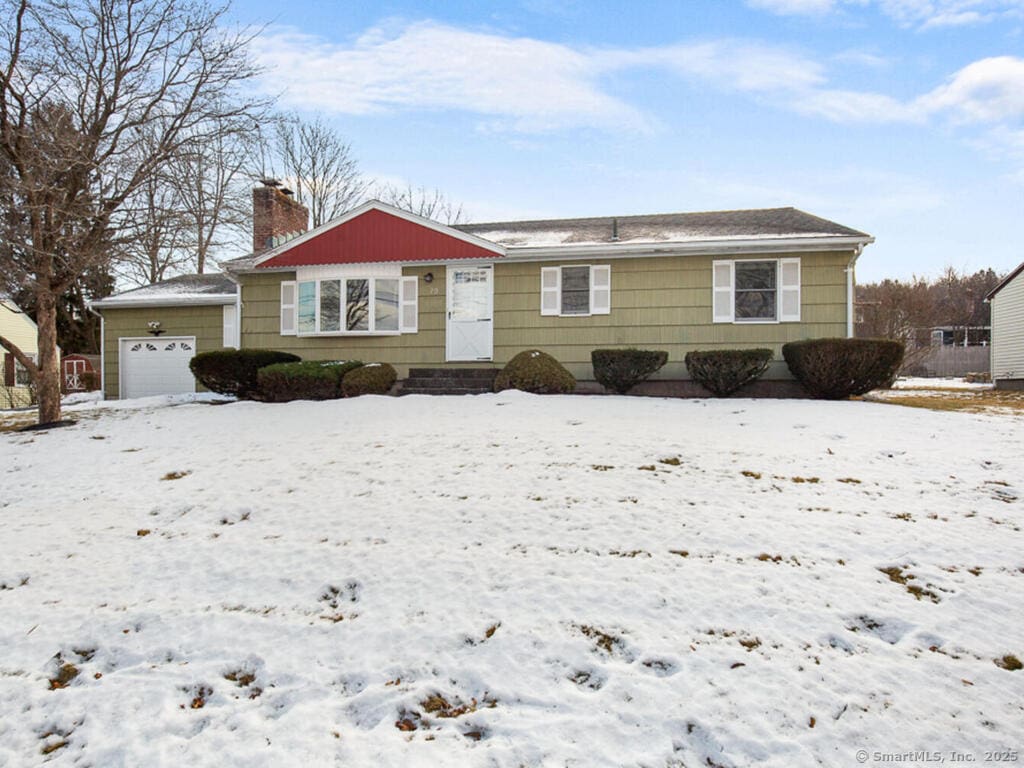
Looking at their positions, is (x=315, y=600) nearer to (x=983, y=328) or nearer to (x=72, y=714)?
(x=72, y=714)

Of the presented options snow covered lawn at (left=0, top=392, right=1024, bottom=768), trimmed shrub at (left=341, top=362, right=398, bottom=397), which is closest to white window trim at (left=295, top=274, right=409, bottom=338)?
trimmed shrub at (left=341, top=362, right=398, bottom=397)

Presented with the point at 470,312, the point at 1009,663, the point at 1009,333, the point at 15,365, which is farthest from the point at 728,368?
the point at 15,365

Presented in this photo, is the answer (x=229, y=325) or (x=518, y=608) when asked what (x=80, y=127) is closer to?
(x=229, y=325)

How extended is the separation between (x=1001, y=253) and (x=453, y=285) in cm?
4763

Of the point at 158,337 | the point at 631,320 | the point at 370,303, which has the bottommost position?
the point at 158,337

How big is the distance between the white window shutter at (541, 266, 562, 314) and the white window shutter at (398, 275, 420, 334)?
2831mm

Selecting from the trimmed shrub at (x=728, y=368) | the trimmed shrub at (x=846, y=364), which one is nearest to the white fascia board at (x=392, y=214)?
the trimmed shrub at (x=728, y=368)

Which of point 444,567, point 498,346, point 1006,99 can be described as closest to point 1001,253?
point 1006,99

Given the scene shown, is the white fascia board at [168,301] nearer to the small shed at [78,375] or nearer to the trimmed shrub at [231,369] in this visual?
the trimmed shrub at [231,369]

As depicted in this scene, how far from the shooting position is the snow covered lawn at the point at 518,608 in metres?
2.32

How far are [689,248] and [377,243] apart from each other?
22.1ft

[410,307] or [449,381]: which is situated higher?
[410,307]

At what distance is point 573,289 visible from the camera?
12203mm

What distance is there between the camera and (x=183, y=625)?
10.4 feet
